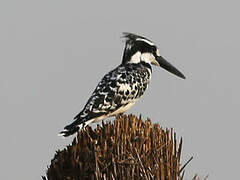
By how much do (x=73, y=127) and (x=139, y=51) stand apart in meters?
3.00

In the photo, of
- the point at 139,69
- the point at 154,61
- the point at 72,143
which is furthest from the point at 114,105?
the point at 72,143

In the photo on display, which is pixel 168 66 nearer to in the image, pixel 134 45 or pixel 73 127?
pixel 134 45

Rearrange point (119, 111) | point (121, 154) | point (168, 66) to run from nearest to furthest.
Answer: point (121, 154)
point (119, 111)
point (168, 66)

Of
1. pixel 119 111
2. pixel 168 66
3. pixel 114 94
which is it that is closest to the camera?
pixel 114 94

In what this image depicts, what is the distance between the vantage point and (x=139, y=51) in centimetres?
1243

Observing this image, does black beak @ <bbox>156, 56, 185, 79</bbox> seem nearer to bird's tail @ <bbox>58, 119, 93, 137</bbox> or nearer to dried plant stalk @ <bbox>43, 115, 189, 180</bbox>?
bird's tail @ <bbox>58, 119, 93, 137</bbox>

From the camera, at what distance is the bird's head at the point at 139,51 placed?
12383 mm

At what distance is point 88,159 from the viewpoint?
715 centimetres

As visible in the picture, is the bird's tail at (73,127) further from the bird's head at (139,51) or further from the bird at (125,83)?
the bird's head at (139,51)

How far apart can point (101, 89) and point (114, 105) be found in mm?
342

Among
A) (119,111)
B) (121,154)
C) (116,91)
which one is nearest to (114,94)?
(116,91)

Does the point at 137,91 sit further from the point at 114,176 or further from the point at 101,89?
the point at 114,176

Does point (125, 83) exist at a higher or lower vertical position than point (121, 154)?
higher

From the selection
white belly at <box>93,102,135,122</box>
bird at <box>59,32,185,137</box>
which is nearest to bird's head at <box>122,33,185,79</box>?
bird at <box>59,32,185,137</box>
